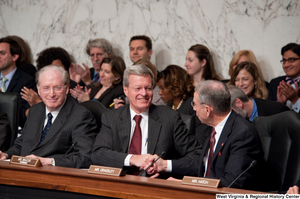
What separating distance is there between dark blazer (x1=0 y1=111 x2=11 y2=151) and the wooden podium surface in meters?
1.16

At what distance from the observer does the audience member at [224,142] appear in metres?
2.20

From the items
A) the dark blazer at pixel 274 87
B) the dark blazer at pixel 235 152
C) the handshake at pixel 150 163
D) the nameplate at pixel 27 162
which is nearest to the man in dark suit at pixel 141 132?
the handshake at pixel 150 163

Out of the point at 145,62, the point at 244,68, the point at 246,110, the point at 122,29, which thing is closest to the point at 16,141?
the point at 145,62

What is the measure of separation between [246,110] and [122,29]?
9.34 ft

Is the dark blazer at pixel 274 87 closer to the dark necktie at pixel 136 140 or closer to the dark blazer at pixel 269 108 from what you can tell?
the dark blazer at pixel 269 108

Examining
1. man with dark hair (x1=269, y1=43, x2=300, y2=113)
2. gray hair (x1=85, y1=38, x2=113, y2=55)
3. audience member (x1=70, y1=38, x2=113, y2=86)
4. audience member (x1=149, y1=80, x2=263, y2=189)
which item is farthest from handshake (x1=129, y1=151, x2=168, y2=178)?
gray hair (x1=85, y1=38, x2=113, y2=55)

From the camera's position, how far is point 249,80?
4180 mm

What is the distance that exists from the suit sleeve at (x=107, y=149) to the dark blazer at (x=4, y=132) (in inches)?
39.6

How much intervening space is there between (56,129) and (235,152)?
1410mm

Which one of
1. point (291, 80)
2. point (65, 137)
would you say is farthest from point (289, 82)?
point (65, 137)

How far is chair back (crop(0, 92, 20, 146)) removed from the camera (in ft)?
11.3

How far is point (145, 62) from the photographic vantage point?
420cm

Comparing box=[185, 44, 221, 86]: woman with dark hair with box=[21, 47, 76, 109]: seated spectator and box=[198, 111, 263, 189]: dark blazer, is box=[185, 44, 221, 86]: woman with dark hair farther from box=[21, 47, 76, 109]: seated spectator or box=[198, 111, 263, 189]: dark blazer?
box=[198, 111, 263, 189]: dark blazer

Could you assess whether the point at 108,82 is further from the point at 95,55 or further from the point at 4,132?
the point at 4,132
